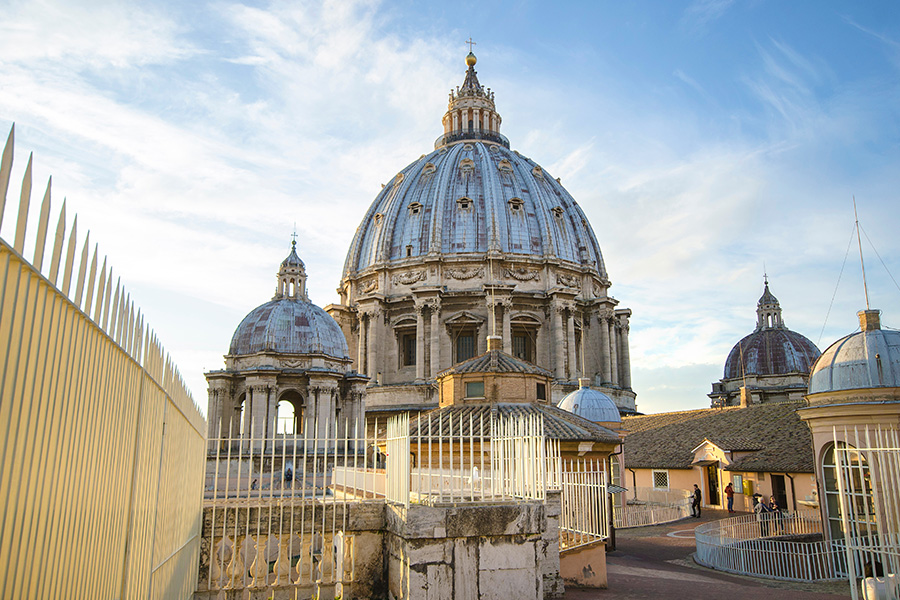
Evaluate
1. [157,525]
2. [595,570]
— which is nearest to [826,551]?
[595,570]

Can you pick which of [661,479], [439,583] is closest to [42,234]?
[439,583]

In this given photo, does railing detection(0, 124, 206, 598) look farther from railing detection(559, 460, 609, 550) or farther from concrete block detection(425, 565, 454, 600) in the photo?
railing detection(559, 460, 609, 550)

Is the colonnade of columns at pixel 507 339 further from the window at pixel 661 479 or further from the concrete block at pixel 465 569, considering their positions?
the concrete block at pixel 465 569

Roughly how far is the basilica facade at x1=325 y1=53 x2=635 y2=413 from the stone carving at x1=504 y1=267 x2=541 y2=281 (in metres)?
0.08

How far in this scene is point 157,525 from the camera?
16.1 ft

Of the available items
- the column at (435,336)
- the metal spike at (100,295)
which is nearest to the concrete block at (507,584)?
the metal spike at (100,295)

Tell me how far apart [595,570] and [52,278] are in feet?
39.2

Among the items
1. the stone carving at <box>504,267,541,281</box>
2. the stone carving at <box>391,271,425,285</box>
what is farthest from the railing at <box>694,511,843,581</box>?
the stone carving at <box>391,271,425,285</box>

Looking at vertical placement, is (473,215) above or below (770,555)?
above

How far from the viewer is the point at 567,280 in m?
47.6

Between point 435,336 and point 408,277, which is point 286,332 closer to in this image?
point 435,336

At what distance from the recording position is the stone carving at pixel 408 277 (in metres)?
46.1

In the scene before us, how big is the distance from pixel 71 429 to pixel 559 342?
137ft

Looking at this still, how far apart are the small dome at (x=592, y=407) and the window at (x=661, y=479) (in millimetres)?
6391
